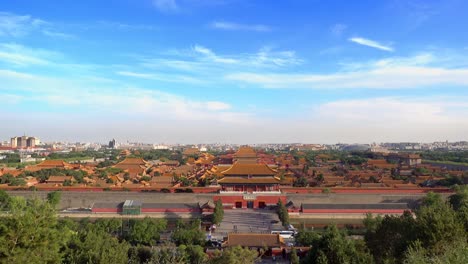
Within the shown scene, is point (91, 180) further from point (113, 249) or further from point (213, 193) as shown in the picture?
point (113, 249)

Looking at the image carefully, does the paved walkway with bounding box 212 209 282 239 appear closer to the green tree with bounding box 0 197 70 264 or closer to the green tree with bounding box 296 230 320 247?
the green tree with bounding box 296 230 320 247

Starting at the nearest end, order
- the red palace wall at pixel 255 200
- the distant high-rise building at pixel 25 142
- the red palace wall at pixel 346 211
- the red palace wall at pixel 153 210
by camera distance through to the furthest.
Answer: the red palace wall at pixel 346 211, the red palace wall at pixel 153 210, the red palace wall at pixel 255 200, the distant high-rise building at pixel 25 142

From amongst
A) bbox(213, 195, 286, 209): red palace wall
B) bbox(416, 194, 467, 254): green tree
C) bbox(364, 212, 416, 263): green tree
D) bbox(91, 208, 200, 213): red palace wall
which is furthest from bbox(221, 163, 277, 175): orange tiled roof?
bbox(416, 194, 467, 254): green tree

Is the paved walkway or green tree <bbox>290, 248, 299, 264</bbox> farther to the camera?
the paved walkway

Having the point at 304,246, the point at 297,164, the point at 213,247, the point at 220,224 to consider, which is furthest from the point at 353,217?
the point at 297,164

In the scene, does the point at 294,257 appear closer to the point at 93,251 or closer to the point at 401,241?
the point at 401,241

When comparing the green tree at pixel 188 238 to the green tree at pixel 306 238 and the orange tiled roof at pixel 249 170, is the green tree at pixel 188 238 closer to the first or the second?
the green tree at pixel 306 238

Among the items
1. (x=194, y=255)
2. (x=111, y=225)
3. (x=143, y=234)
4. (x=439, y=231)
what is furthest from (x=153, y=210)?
(x=439, y=231)

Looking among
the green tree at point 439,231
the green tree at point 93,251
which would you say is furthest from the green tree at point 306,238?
the green tree at point 93,251
